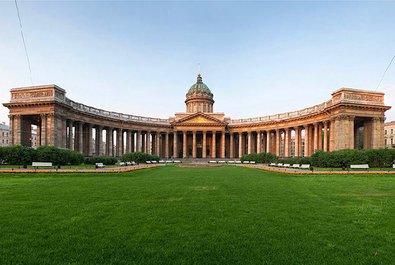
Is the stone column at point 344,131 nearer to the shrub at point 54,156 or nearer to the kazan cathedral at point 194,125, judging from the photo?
the kazan cathedral at point 194,125

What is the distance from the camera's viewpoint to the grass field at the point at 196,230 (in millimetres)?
5391

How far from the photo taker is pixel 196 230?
23.1 ft

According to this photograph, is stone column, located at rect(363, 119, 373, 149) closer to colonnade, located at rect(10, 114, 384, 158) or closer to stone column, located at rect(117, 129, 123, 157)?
colonnade, located at rect(10, 114, 384, 158)

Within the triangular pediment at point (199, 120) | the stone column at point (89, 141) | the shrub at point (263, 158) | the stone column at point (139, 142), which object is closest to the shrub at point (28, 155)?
the stone column at point (89, 141)

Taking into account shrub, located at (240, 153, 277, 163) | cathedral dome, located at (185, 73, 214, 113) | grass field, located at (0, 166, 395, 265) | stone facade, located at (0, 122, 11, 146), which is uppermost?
cathedral dome, located at (185, 73, 214, 113)

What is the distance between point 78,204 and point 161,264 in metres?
6.69

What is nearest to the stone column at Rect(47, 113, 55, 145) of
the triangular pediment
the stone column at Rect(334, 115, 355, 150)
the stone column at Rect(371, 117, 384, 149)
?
the triangular pediment

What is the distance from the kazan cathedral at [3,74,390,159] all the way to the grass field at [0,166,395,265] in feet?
129

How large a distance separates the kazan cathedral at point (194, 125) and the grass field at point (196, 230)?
39.2 m

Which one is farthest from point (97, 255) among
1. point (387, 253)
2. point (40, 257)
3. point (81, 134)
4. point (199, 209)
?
point (81, 134)

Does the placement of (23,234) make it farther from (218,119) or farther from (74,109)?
(218,119)

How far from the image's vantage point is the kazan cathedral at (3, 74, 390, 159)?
4522cm

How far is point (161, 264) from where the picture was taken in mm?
5055

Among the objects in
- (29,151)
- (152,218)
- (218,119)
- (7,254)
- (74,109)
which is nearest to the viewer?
(7,254)
